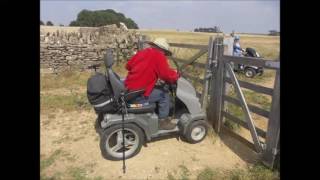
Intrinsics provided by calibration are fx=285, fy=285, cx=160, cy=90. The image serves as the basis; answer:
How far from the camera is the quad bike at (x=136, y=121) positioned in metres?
3.89

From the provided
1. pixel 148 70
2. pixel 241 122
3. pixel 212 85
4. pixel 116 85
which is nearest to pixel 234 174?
pixel 241 122

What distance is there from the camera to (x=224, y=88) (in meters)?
4.68

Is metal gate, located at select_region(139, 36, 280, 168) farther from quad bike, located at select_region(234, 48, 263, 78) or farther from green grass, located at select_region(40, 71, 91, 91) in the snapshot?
quad bike, located at select_region(234, 48, 263, 78)

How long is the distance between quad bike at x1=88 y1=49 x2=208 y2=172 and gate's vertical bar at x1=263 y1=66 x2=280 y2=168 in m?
1.12

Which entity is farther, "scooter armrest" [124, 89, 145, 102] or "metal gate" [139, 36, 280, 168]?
"scooter armrest" [124, 89, 145, 102]

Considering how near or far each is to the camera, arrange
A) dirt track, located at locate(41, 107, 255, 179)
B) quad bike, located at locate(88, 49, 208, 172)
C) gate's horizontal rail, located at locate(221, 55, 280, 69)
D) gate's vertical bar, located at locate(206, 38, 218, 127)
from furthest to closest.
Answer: gate's vertical bar, located at locate(206, 38, 218, 127) < quad bike, located at locate(88, 49, 208, 172) < dirt track, located at locate(41, 107, 255, 179) < gate's horizontal rail, located at locate(221, 55, 280, 69)

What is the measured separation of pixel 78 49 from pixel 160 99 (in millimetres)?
7402


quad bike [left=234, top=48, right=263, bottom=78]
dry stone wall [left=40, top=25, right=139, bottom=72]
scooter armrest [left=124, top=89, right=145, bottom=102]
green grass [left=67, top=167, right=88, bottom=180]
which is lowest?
green grass [left=67, top=167, right=88, bottom=180]

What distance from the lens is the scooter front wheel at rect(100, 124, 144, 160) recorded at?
3905mm

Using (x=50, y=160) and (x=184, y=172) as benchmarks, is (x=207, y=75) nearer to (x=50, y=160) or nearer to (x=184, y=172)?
(x=184, y=172)

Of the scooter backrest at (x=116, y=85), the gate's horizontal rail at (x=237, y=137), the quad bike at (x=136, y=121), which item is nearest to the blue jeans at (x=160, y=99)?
the quad bike at (x=136, y=121)

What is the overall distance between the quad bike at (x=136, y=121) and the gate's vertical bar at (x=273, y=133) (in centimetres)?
112

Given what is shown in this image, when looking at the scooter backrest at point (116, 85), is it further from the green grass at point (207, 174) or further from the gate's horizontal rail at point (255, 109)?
the gate's horizontal rail at point (255, 109)

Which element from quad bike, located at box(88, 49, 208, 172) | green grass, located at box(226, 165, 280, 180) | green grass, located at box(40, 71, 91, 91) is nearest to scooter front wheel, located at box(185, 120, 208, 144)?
quad bike, located at box(88, 49, 208, 172)
